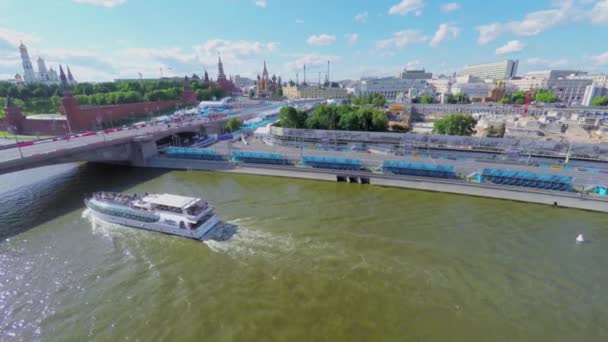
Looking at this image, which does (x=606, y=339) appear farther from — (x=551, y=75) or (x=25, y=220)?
(x=551, y=75)

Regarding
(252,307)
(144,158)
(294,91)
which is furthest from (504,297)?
(294,91)

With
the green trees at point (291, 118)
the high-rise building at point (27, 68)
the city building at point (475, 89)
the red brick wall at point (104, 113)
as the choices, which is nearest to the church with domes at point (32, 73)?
the high-rise building at point (27, 68)

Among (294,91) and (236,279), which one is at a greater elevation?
(294,91)

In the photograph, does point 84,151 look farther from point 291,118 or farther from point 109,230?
point 291,118

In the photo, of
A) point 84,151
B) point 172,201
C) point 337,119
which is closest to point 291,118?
point 337,119

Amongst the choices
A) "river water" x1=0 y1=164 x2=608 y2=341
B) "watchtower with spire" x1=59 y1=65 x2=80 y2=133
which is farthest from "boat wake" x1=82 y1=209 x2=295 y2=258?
"watchtower with spire" x1=59 y1=65 x2=80 y2=133

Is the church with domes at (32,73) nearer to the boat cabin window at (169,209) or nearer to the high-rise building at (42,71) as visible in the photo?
the high-rise building at (42,71)
